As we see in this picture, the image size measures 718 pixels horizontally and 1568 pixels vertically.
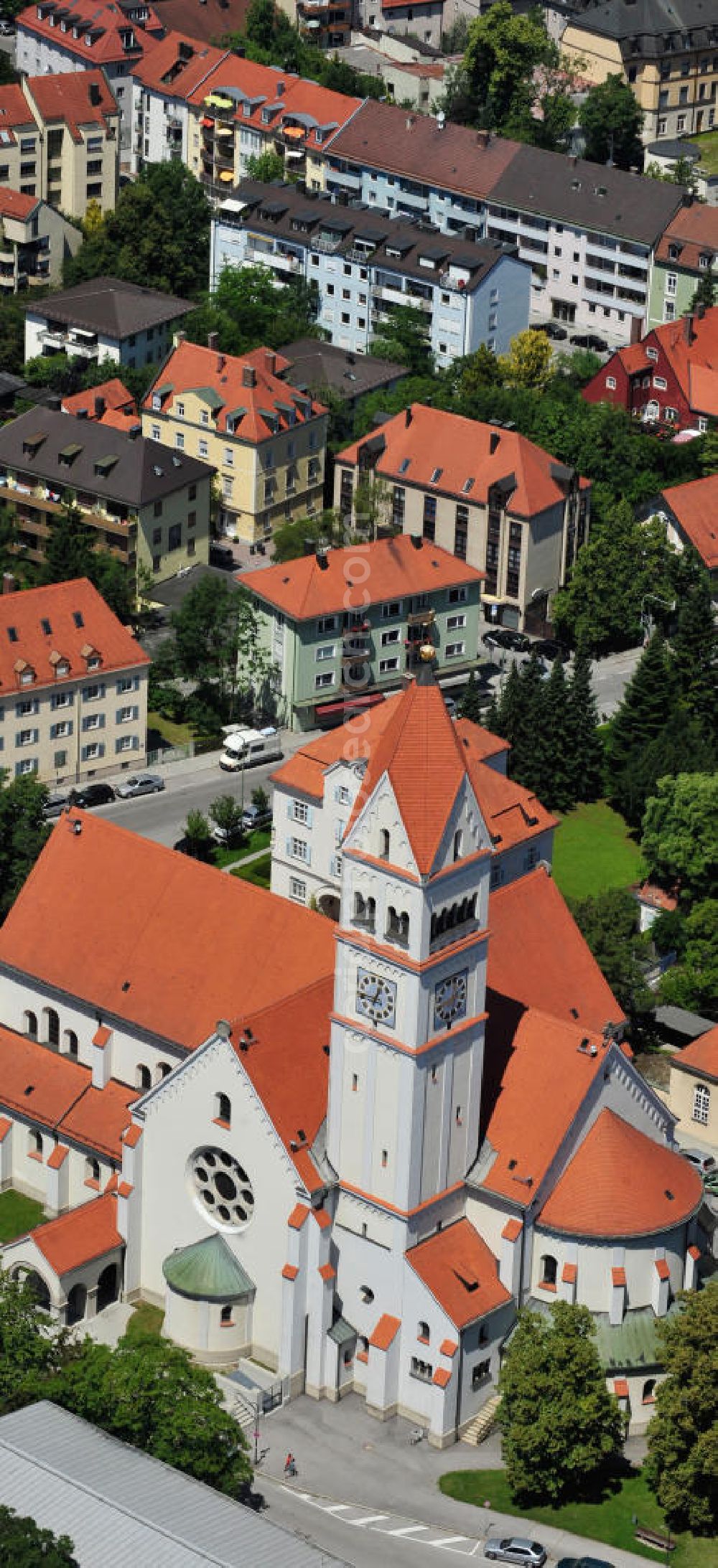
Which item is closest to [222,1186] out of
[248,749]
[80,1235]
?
[80,1235]

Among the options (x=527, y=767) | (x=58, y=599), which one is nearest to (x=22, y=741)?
(x=58, y=599)

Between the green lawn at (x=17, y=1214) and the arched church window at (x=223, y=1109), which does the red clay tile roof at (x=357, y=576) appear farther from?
the arched church window at (x=223, y=1109)

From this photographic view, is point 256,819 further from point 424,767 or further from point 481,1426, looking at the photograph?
point 424,767

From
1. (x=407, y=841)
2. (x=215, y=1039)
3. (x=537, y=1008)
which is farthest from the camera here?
(x=537, y=1008)

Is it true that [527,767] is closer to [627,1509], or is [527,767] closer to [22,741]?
[22,741]

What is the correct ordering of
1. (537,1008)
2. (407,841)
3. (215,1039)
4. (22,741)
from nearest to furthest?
(407,841) → (215,1039) → (537,1008) → (22,741)

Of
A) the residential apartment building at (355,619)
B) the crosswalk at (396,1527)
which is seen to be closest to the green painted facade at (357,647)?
the residential apartment building at (355,619)

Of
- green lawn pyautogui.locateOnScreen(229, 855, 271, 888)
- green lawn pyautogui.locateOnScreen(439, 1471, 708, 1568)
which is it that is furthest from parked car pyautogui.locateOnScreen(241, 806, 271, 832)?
green lawn pyautogui.locateOnScreen(439, 1471, 708, 1568)
